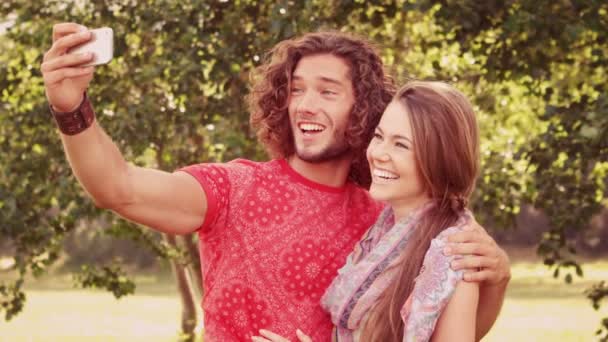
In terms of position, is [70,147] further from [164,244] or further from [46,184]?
[164,244]

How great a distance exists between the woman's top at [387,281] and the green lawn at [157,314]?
15.5 m

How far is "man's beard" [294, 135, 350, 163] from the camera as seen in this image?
12.2 feet

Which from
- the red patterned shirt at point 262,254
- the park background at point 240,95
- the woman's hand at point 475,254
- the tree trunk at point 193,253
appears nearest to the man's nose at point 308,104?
the red patterned shirt at point 262,254

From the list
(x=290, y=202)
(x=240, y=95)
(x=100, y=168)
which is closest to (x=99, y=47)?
(x=100, y=168)

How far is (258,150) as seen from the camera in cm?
771

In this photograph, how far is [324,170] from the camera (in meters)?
3.77

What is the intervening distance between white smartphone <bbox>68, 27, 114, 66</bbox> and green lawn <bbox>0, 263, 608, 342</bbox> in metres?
16.2

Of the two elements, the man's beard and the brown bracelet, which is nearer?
the brown bracelet

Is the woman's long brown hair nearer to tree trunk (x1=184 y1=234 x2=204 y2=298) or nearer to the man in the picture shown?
the man

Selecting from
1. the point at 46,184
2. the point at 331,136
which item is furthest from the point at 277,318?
the point at 46,184

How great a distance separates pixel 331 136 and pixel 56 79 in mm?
1179

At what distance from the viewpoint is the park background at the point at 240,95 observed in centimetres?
668

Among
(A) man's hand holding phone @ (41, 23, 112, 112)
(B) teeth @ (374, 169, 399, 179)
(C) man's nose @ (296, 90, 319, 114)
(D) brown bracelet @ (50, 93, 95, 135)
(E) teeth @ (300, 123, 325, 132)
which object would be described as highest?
(A) man's hand holding phone @ (41, 23, 112, 112)

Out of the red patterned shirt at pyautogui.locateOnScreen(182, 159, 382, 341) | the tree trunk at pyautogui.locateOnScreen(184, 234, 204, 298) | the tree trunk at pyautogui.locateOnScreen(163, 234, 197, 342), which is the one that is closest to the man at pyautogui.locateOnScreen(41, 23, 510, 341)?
the red patterned shirt at pyautogui.locateOnScreen(182, 159, 382, 341)
